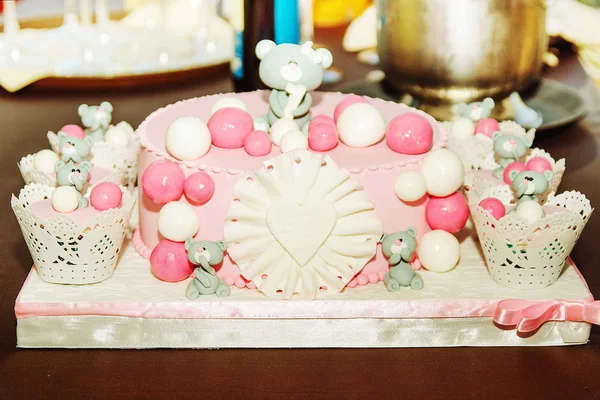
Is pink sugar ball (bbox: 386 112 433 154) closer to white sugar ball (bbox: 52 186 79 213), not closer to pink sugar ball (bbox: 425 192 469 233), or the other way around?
pink sugar ball (bbox: 425 192 469 233)

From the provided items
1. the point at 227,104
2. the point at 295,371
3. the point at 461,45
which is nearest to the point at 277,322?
the point at 295,371

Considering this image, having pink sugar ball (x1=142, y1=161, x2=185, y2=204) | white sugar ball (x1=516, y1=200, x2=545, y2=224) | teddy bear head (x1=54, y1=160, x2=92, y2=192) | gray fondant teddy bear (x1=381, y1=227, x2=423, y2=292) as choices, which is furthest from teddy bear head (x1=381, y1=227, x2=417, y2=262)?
teddy bear head (x1=54, y1=160, x2=92, y2=192)

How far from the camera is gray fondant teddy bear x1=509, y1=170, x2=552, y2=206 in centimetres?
81

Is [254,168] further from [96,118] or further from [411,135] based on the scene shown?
[96,118]

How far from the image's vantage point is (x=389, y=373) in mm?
712

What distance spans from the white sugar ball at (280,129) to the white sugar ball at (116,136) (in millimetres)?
236

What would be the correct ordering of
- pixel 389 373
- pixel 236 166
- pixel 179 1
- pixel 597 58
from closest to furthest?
pixel 389 373, pixel 236 166, pixel 597 58, pixel 179 1

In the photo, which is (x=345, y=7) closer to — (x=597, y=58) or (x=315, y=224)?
(x=597, y=58)

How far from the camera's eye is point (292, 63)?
847 millimetres

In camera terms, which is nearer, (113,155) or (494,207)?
(494,207)

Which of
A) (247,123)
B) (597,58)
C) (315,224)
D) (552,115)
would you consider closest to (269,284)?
(315,224)

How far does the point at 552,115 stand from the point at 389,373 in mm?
654

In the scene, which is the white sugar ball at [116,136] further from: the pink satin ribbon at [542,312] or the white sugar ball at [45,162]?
the pink satin ribbon at [542,312]

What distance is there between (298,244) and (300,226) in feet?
0.06
